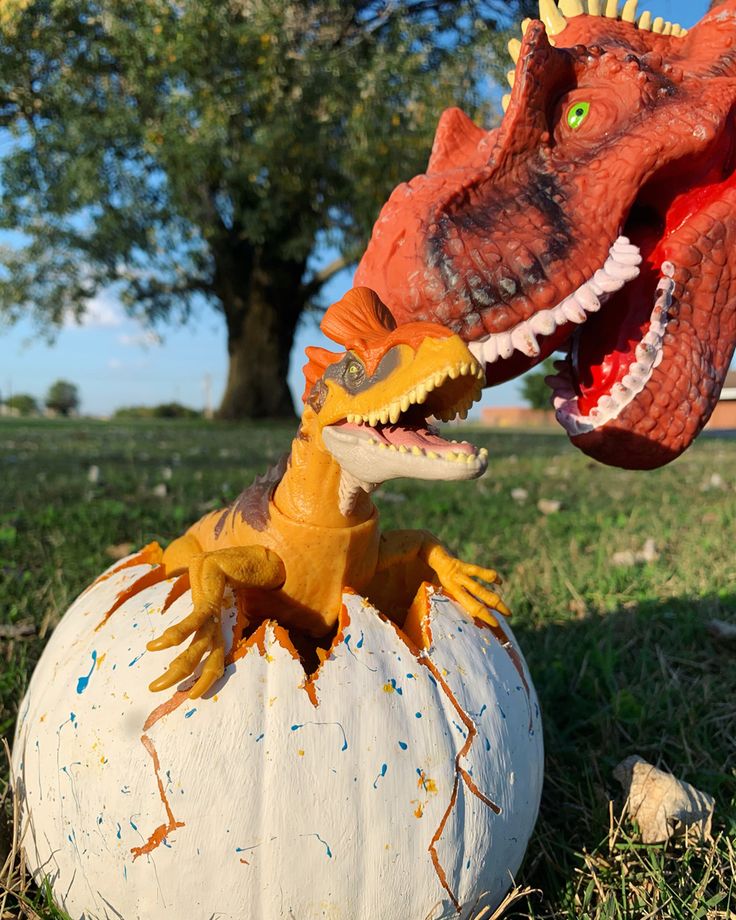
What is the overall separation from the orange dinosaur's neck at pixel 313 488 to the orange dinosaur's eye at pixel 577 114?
2.12 ft

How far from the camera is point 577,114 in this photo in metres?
1.33

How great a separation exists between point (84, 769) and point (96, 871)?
18 cm

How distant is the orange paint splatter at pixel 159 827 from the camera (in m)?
1.38

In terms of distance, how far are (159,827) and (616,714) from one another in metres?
1.49

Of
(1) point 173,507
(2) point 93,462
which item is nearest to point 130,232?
(2) point 93,462

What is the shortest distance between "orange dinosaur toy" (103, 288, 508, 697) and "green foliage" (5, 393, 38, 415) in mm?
45235

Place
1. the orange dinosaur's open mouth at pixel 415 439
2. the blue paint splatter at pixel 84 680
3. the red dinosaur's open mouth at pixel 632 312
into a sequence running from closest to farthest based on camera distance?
the orange dinosaur's open mouth at pixel 415 439
the red dinosaur's open mouth at pixel 632 312
the blue paint splatter at pixel 84 680

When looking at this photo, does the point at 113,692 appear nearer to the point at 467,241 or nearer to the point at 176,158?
the point at 467,241

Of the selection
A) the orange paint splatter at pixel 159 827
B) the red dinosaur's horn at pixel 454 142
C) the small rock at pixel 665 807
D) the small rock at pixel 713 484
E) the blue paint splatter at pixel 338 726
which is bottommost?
the small rock at pixel 665 807

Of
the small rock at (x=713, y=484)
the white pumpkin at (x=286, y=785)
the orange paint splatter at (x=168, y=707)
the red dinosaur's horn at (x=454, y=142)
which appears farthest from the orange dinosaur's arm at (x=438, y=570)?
the small rock at (x=713, y=484)

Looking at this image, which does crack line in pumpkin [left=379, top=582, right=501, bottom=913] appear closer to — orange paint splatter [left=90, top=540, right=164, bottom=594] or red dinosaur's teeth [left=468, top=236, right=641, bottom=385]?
red dinosaur's teeth [left=468, top=236, right=641, bottom=385]

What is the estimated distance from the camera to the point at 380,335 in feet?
3.99

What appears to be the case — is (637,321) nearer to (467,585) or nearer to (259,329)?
(467,585)

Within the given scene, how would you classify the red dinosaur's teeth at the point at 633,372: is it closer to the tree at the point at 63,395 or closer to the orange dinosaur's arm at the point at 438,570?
the orange dinosaur's arm at the point at 438,570
